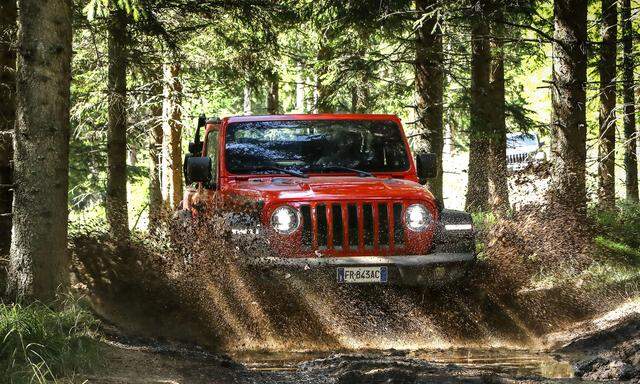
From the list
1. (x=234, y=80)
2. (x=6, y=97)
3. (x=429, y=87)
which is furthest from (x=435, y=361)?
(x=234, y=80)

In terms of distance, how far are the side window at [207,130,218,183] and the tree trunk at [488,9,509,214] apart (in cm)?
708

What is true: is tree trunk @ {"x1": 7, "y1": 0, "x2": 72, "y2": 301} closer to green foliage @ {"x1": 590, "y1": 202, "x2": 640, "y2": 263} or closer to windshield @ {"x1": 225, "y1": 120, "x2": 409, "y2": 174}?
windshield @ {"x1": 225, "y1": 120, "x2": 409, "y2": 174}

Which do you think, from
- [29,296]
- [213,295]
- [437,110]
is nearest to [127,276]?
[213,295]

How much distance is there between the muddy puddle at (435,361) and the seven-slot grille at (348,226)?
3.30 feet

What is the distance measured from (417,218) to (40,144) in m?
3.48

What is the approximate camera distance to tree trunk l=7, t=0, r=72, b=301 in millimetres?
6598

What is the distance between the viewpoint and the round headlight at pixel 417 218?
26.1ft

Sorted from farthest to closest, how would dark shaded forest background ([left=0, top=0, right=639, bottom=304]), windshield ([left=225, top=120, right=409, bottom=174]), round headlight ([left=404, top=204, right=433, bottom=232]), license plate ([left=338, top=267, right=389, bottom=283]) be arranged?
windshield ([left=225, top=120, right=409, bottom=174]) → round headlight ([left=404, top=204, right=433, bottom=232]) → license plate ([left=338, top=267, right=389, bottom=283]) → dark shaded forest background ([left=0, top=0, right=639, bottom=304])

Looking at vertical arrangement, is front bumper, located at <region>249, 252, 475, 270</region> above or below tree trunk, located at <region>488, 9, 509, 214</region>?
below

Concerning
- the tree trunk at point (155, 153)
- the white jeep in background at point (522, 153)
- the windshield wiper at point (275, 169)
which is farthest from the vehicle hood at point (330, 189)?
the tree trunk at point (155, 153)

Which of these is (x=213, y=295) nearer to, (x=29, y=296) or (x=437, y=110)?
(x=29, y=296)

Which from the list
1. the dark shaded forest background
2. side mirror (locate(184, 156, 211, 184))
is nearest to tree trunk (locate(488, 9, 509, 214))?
the dark shaded forest background

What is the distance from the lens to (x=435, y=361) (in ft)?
22.5

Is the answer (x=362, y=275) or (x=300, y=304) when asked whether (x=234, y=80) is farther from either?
(x=362, y=275)
